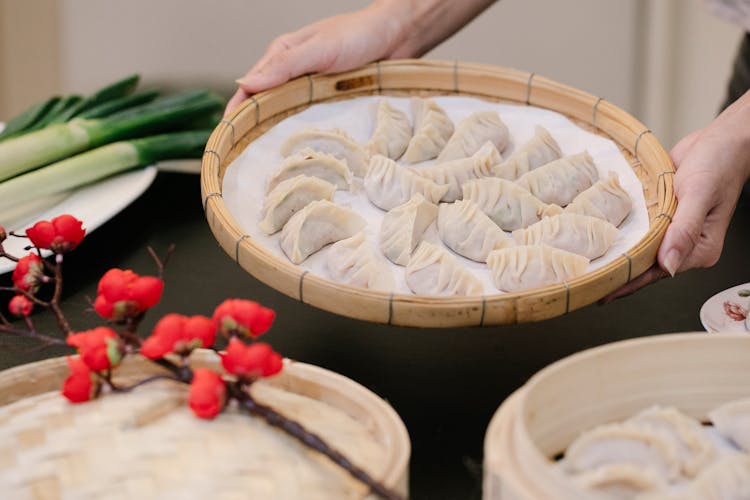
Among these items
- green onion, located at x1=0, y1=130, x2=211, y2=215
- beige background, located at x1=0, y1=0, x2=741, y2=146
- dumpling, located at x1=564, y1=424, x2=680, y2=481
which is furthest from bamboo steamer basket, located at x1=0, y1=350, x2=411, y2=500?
beige background, located at x1=0, y1=0, x2=741, y2=146

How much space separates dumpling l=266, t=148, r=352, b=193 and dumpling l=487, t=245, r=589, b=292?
390 millimetres

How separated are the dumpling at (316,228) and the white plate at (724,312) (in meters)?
0.60

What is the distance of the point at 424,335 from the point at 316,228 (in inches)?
10.2

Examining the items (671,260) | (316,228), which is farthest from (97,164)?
(671,260)

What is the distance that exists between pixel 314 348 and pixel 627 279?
0.49m

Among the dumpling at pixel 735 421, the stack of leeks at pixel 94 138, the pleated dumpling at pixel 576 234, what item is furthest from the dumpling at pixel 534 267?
the stack of leeks at pixel 94 138

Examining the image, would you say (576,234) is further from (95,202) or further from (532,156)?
(95,202)

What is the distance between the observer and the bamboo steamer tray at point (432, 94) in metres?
1.18

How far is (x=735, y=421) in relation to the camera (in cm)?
93

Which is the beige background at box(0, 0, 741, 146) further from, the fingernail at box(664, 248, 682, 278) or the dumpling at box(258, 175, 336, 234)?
the fingernail at box(664, 248, 682, 278)

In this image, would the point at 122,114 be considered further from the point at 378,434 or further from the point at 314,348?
the point at 378,434

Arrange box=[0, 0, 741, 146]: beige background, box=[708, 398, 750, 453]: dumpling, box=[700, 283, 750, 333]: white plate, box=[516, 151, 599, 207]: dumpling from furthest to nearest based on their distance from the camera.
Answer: box=[0, 0, 741, 146]: beige background
box=[516, 151, 599, 207]: dumpling
box=[700, 283, 750, 333]: white plate
box=[708, 398, 750, 453]: dumpling

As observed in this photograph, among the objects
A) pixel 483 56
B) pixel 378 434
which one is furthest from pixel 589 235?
pixel 483 56

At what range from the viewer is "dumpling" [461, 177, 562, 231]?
1.62m
